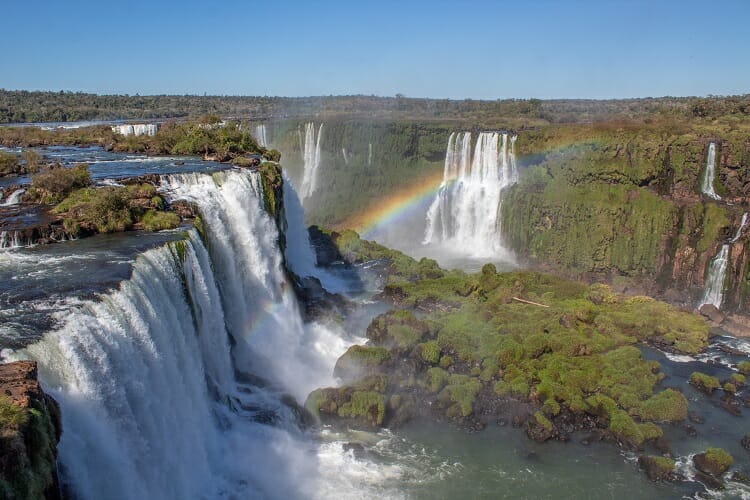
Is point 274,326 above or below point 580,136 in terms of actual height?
below

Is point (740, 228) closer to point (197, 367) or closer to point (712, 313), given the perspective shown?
point (712, 313)

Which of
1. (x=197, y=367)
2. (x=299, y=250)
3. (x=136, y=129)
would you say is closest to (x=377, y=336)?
(x=197, y=367)


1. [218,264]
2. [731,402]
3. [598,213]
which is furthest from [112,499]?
[598,213]

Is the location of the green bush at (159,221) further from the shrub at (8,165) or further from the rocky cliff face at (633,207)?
the rocky cliff face at (633,207)

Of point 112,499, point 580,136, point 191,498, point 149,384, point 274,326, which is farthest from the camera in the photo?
point 580,136

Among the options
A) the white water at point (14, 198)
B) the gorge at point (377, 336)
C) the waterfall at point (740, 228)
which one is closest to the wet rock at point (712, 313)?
the gorge at point (377, 336)

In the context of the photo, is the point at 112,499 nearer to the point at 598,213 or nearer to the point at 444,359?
the point at 444,359

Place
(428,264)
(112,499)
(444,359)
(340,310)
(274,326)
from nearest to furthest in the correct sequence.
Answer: (112,499), (444,359), (274,326), (340,310), (428,264)
